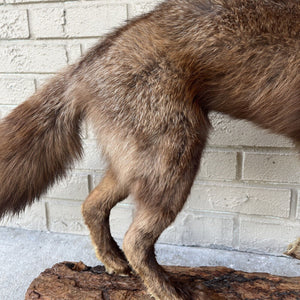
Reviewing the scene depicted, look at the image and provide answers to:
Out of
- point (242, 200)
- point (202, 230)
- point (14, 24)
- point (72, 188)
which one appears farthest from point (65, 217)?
point (14, 24)

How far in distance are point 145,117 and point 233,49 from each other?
17.7 inches

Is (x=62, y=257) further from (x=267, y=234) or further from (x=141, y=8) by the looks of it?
(x=141, y=8)

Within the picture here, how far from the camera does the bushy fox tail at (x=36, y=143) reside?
4.71ft

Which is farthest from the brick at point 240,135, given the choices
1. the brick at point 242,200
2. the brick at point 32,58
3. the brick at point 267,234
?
the brick at point 32,58

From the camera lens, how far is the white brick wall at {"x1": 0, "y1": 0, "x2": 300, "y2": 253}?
2.15 metres

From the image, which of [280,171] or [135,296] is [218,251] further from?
[135,296]

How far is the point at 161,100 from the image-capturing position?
1341mm

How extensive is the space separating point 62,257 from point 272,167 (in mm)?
1577

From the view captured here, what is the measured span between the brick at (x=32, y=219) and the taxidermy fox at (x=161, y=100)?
1.13m

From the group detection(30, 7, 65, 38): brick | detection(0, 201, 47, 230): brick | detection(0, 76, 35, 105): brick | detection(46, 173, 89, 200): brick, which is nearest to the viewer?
detection(30, 7, 65, 38): brick

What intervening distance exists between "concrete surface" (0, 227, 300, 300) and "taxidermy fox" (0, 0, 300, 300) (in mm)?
826

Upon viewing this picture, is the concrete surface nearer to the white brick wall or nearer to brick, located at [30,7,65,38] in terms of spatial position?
the white brick wall

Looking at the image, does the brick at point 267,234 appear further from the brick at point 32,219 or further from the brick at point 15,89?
the brick at point 15,89

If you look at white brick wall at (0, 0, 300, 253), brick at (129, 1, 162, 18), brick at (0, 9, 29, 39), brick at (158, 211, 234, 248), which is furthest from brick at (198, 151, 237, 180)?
brick at (0, 9, 29, 39)
